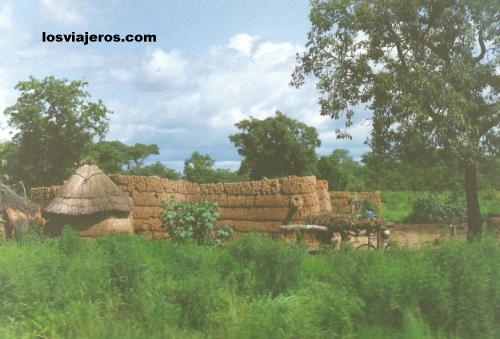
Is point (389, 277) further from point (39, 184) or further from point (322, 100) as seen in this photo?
point (39, 184)

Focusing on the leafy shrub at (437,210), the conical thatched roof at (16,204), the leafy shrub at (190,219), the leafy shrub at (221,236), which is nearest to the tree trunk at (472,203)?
the leafy shrub at (437,210)

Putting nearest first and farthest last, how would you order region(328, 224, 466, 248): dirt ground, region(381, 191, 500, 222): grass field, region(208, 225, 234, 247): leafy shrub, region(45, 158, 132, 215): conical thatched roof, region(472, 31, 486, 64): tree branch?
1. region(208, 225, 234, 247): leafy shrub
2. region(45, 158, 132, 215): conical thatched roof
3. region(472, 31, 486, 64): tree branch
4. region(328, 224, 466, 248): dirt ground
5. region(381, 191, 500, 222): grass field

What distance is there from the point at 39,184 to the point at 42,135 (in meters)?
1.66

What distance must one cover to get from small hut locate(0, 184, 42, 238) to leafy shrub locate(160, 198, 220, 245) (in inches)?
114

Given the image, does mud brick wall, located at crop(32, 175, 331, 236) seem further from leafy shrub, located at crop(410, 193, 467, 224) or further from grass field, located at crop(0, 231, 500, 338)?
leafy shrub, located at crop(410, 193, 467, 224)

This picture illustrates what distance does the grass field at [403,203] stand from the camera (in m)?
21.1

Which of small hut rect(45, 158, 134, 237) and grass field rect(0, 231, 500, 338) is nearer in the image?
grass field rect(0, 231, 500, 338)

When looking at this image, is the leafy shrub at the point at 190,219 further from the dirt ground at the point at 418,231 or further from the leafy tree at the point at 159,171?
the leafy tree at the point at 159,171

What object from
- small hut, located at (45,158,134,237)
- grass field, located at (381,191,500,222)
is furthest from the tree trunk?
small hut, located at (45,158,134,237)

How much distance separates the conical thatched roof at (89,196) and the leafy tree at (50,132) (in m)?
8.95

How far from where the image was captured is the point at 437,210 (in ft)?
65.6

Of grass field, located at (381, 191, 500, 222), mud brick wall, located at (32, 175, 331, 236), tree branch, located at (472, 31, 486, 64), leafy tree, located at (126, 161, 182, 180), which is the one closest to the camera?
mud brick wall, located at (32, 175, 331, 236)

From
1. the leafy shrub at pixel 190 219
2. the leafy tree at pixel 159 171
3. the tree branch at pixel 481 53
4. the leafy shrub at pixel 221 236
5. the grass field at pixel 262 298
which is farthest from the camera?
the leafy tree at pixel 159 171

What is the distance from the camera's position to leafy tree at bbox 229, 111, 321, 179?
70.5 ft
